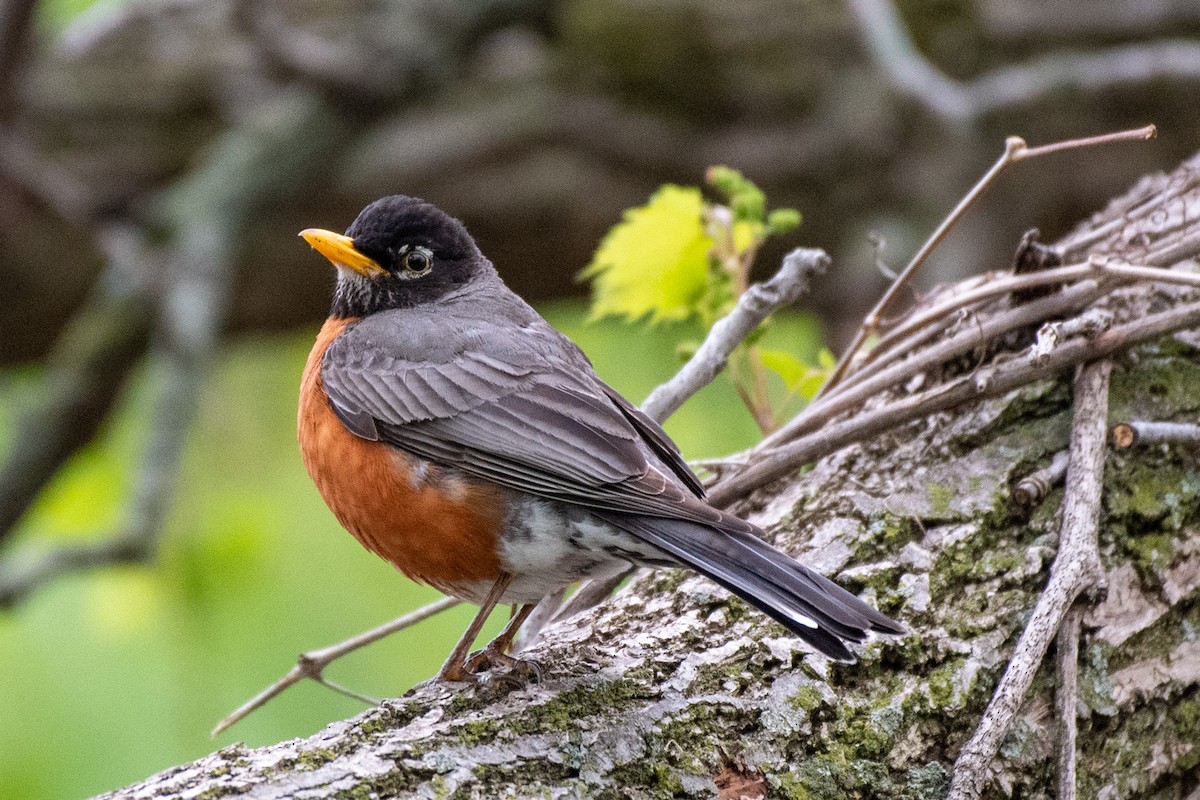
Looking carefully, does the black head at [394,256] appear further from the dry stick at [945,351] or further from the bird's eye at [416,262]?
the dry stick at [945,351]

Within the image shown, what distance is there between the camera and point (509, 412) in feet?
8.82

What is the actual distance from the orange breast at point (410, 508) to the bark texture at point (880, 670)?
24 cm

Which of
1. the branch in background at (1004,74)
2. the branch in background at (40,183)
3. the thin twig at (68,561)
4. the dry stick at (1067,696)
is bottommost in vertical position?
the thin twig at (68,561)

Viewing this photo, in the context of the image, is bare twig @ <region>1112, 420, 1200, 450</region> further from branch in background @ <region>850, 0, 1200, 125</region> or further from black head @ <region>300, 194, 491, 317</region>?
branch in background @ <region>850, 0, 1200, 125</region>

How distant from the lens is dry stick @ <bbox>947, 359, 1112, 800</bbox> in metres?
1.92

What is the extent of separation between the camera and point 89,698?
5.32 meters

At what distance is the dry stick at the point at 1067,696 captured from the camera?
1939 millimetres

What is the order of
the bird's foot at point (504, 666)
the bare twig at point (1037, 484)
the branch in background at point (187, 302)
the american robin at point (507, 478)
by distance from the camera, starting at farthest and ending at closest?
the branch in background at point (187, 302)
the bare twig at point (1037, 484)
the american robin at point (507, 478)
the bird's foot at point (504, 666)

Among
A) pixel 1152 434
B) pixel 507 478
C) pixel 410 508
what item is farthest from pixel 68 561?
pixel 1152 434

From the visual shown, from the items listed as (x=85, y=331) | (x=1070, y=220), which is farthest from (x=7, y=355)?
(x=1070, y=220)

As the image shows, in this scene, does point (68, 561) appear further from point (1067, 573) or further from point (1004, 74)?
point (1004, 74)

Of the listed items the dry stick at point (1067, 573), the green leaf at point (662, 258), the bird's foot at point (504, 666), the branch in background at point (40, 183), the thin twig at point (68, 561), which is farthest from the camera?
the branch in background at point (40, 183)

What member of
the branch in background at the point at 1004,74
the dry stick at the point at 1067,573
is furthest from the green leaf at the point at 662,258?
the branch in background at the point at 1004,74

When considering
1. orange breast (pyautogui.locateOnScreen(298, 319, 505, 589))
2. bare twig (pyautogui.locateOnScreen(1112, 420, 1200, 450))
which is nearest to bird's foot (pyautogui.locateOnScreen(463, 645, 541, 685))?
orange breast (pyautogui.locateOnScreen(298, 319, 505, 589))
